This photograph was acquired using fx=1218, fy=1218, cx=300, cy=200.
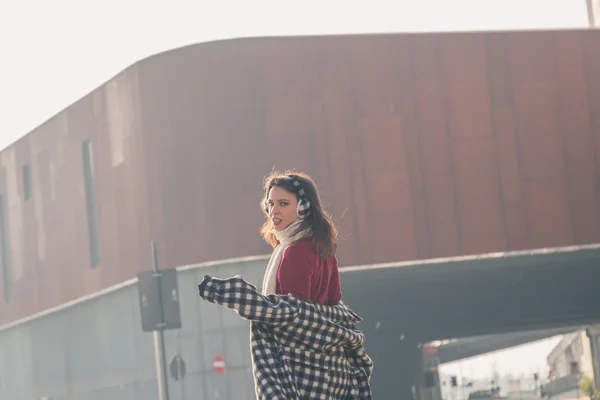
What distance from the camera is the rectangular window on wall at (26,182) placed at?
132ft

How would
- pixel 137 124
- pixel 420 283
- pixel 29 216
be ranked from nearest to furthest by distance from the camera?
pixel 137 124, pixel 420 283, pixel 29 216

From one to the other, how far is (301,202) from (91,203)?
105ft

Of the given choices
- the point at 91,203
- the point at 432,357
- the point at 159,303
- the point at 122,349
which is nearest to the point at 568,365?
the point at 432,357

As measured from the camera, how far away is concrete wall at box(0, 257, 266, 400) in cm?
3034

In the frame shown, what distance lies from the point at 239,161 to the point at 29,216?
11.7 metres

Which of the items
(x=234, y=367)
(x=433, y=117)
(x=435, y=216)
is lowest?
(x=234, y=367)

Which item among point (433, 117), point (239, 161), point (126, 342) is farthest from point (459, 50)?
point (126, 342)

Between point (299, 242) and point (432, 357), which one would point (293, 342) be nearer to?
point (299, 242)

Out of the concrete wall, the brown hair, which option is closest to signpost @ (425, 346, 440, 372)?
the concrete wall

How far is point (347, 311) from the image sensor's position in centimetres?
446

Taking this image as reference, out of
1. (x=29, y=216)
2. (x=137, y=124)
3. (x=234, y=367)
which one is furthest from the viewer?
(x=29, y=216)

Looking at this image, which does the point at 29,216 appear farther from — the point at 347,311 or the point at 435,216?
the point at 347,311

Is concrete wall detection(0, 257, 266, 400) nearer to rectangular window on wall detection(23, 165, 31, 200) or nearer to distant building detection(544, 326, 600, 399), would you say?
rectangular window on wall detection(23, 165, 31, 200)

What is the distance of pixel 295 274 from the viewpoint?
4234 mm
